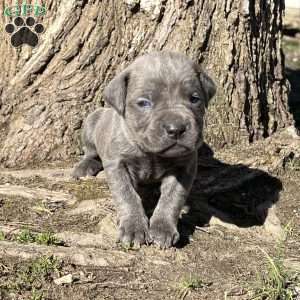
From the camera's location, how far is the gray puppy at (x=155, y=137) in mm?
4906

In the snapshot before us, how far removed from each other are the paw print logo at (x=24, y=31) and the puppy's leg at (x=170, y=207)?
7.19 feet

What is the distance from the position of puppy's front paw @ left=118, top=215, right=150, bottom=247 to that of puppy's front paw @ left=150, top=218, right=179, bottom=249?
55 millimetres

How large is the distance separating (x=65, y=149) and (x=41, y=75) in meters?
0.81

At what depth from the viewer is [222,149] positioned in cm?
707

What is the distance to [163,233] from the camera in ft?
16.4

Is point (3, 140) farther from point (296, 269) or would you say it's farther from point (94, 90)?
point (296, 269)

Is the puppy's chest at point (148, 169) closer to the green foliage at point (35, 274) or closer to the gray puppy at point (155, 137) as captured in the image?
the gray puppy at point (155, 137)

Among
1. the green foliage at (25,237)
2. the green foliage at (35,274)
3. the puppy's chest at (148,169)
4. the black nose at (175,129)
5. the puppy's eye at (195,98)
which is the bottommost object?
the green foliage at (25,237)

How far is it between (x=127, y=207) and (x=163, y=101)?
90 centimetres

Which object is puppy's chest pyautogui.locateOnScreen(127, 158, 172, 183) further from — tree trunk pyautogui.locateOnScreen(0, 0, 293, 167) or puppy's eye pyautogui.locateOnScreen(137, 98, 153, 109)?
tree trunk pyautogui.locateOnScreen(0, 0, 293, 167)

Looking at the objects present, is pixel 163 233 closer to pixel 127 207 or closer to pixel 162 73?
pixel 127 207
